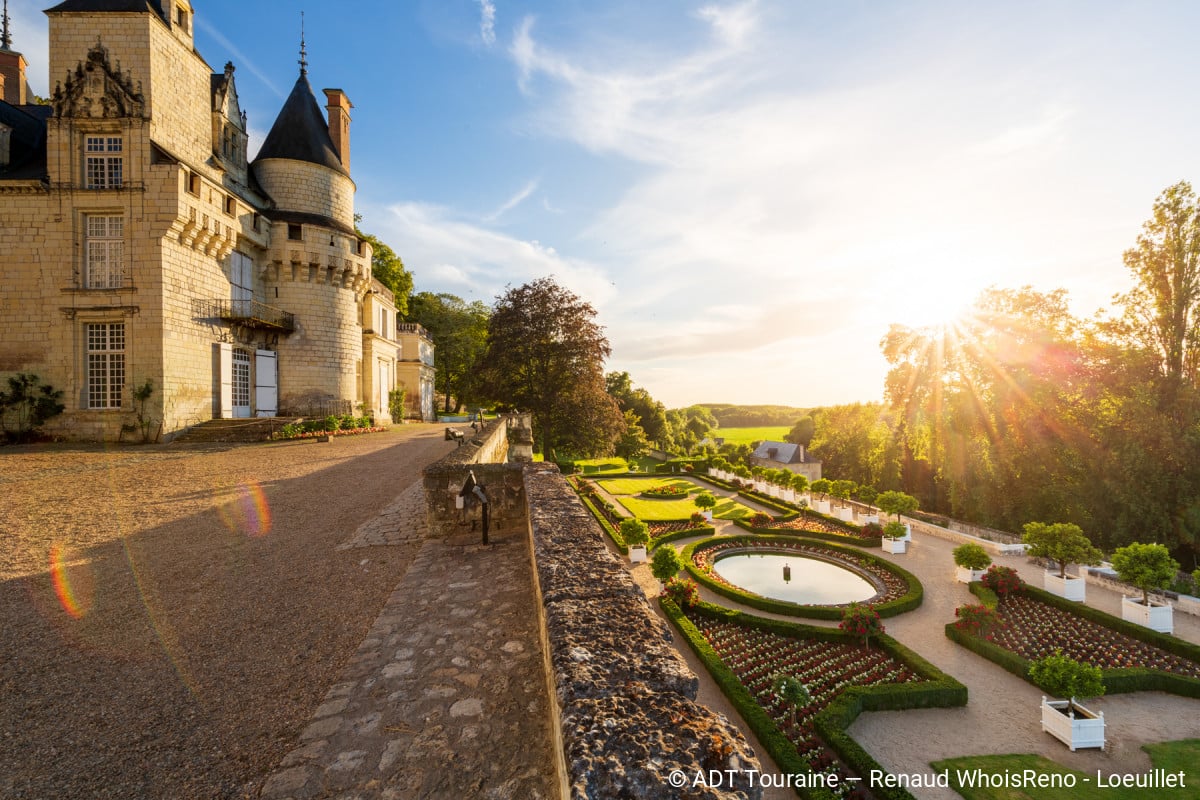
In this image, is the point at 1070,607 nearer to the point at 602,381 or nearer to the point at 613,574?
the point at 613,574

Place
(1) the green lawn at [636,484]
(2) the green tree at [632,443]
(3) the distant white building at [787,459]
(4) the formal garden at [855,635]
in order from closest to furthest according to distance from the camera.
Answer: (4) the formal garden at [855,635] → (1) the green lawn at [636,484] → (3) the distant white building at [787,459] → (2) the green tree at [632,443]

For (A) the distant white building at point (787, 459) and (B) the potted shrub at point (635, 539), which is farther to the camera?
(A) the distant white building at point (787, 459)

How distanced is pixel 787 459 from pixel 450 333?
118 ft

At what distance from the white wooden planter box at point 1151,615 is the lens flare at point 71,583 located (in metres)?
19.4

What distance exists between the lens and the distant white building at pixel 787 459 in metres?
45.8

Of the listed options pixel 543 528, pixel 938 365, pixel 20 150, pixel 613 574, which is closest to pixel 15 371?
pixel 20 150

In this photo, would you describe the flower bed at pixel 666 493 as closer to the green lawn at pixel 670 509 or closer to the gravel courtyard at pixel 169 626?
the green lawn at pixel 670 509

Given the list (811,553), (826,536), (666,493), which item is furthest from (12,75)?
(826,536)

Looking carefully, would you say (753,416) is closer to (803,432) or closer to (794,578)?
(803,432)

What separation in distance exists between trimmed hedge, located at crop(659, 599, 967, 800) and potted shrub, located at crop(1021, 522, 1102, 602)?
7039 millimetres

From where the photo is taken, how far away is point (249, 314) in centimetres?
2120

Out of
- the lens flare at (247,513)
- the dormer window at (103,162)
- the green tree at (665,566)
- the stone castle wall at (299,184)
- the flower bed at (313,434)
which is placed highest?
the stone castle wall at (299,184)

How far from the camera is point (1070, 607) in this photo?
12211mm

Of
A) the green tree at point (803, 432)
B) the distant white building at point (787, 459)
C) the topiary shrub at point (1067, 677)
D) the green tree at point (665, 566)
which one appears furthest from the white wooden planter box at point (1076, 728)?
the green tree at point (803, 432)
